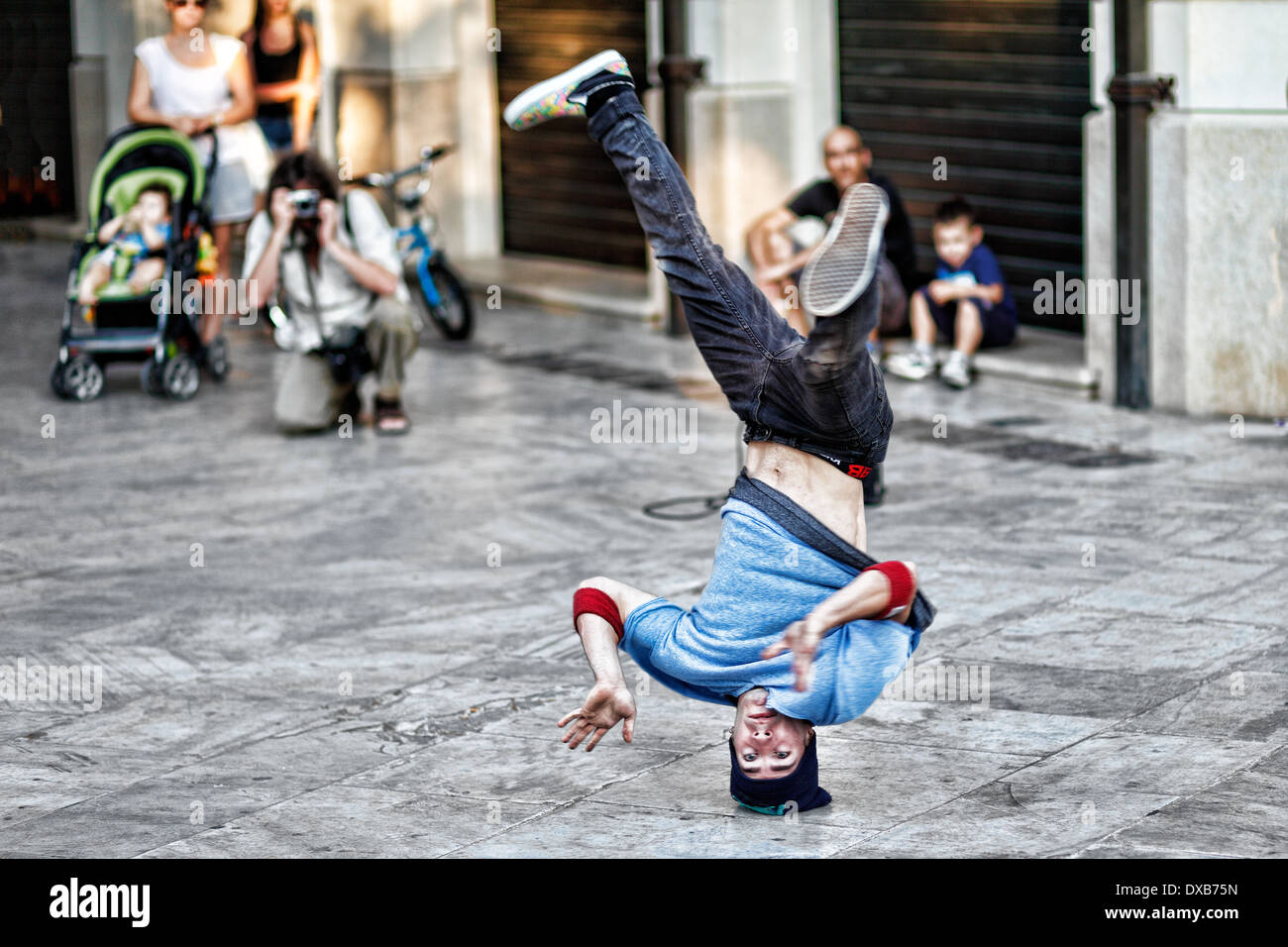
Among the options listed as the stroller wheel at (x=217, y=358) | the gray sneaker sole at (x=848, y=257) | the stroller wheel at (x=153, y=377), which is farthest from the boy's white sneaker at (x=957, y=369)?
the gray sneaker sole at (x=848, y=257)

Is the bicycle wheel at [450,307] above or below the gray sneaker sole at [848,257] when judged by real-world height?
below

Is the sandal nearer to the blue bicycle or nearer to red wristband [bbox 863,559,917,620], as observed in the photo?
the blue bicycle

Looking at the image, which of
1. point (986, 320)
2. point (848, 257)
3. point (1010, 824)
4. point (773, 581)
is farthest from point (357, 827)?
point (986, 320)

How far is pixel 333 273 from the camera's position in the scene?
9.48 meters

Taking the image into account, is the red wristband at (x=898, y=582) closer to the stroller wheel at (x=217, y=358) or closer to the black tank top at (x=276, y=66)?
the stroller wheel at (x=217, y=358)

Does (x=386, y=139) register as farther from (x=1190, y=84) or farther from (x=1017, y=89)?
(x=1190, y=84)

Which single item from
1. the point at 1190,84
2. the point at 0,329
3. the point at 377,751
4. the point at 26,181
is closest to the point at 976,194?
the point at 1190,84

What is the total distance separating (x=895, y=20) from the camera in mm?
11477

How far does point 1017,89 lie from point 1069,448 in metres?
2.75

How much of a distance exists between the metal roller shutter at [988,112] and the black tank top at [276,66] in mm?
3219

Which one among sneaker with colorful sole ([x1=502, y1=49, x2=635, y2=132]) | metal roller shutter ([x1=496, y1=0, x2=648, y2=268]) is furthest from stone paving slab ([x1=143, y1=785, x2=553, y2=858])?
metal roller shutter ([x1=496, y1=0, x2=648, y2=268])

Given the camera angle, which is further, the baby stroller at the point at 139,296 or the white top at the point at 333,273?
the baby stroller at the point at 139,296

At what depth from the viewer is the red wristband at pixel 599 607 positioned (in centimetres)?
477

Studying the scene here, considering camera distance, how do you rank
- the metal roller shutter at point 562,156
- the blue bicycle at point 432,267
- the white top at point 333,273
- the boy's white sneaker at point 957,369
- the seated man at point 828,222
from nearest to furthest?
the seated man at point 828,222, the white top at point 333,273, the boy's white sneaker at point 957,369, the blue bicycle at point 432,267, the metal roller shutter at point 562,156
